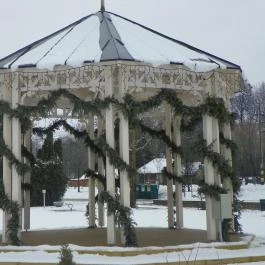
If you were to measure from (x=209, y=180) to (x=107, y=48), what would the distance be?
4.32 meters

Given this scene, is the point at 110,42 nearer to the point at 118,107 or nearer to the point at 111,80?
the point at 111,80

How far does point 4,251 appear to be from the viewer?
456 inches

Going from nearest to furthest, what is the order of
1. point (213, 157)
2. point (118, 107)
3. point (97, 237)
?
point (118, 107) < point (213, 157) < point (97, 237)

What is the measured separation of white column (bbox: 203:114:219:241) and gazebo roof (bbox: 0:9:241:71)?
1515 mm

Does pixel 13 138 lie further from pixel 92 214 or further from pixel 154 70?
pixel 92 214

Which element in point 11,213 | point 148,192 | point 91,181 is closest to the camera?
point 11,213

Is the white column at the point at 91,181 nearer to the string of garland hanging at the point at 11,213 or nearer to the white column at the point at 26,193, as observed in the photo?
the white column at the point at 26,193

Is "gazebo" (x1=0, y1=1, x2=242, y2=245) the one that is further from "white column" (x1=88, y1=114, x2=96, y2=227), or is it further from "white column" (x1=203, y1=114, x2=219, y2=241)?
"white column" (x1=88, y1=114, x2=96, y2=227)

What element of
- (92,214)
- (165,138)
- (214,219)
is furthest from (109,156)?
(92,214)

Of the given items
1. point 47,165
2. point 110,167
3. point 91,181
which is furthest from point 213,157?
point 47,165

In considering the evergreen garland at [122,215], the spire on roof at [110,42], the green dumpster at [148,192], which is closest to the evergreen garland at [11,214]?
the evergreen garland at [122,215]

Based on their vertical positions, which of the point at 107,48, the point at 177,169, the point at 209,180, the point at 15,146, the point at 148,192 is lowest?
the point at 148,192

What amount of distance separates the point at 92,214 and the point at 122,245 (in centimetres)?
528

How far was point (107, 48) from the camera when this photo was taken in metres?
12.4
